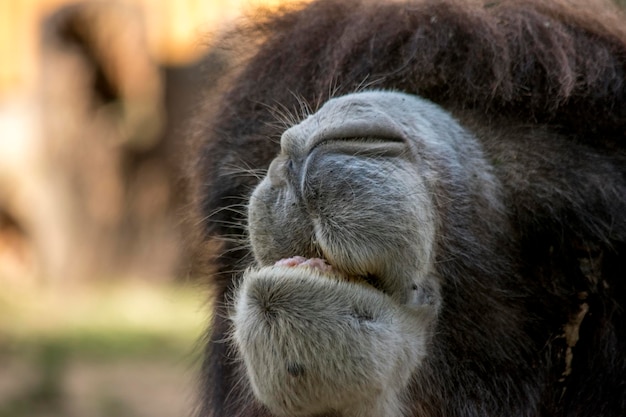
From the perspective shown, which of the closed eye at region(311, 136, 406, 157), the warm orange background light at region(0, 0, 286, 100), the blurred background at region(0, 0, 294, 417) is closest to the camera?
the closed eye at region(311, 136, 406, 157)

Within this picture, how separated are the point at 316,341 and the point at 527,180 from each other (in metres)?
0.86

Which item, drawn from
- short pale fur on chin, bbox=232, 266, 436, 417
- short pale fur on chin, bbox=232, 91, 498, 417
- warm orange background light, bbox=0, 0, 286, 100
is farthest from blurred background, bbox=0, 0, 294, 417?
short pale fur on chin, bbox=232, 266, 436, 417

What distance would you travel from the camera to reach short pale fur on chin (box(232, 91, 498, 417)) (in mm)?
2568

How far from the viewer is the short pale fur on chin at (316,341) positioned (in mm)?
2559

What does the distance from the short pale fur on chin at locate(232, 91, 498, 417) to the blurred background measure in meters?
7.40

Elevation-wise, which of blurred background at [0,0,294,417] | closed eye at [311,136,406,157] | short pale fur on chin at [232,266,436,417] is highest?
closed eye at [311,136,406,157]

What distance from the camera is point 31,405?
6633 mm

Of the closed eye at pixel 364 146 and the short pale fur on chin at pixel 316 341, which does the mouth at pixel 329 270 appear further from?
the closed eye at pixel 364 146

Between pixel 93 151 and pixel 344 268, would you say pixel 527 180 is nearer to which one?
pixel 344 268

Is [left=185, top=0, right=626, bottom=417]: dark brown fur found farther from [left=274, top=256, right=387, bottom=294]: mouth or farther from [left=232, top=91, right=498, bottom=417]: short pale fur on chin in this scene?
[left=274, top=256, right=387, bottom=294]: mouth

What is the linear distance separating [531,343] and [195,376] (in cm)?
148

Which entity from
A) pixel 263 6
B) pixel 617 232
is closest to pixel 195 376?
pixel 263 6

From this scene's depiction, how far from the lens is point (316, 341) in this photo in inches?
101

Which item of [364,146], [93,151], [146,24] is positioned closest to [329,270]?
[364,146]
